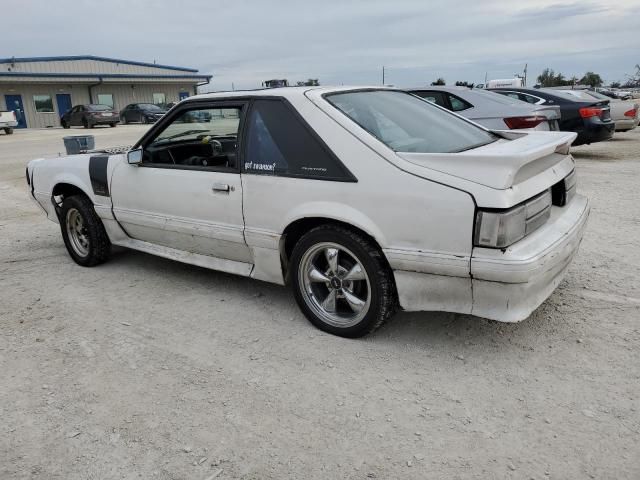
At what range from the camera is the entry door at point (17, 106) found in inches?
1390

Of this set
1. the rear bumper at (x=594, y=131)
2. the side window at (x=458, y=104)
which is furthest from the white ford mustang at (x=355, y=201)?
the rear bumper at (x=594, y=131)

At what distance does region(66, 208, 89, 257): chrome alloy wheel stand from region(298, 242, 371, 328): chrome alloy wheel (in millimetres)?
2625

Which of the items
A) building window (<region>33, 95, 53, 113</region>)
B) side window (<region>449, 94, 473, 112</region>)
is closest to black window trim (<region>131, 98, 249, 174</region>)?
side window (<region>449, 94, 473, 112</region>)

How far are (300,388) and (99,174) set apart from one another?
2.86 meters

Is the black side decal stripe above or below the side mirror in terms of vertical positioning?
below

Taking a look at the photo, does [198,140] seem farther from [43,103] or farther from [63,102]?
[63,102]

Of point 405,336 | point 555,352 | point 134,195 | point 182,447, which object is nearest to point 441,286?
point 405,336

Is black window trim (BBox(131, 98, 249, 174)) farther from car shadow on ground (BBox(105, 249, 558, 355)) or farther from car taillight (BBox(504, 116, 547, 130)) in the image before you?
car taillight (BBox(504, 116, 547, 130))

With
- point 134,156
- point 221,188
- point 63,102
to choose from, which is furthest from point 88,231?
point 63,102

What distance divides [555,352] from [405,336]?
870mm

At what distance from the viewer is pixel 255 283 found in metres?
4.45

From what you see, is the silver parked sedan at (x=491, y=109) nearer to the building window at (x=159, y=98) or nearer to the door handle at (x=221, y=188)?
the door handle at (x=221, y=188)

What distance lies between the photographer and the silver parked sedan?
312 inches

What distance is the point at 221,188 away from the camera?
3.69 metres
